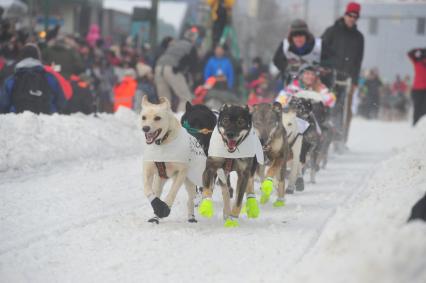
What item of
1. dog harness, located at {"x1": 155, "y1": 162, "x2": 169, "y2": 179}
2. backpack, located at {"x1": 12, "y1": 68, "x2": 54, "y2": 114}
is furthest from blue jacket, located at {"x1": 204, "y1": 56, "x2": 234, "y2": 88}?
dog harness, located at {"x1": 155, "y1": 162, "x2": 169, "y2": 179}

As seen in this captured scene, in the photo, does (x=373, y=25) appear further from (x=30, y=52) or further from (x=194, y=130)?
(x=194, y=130)

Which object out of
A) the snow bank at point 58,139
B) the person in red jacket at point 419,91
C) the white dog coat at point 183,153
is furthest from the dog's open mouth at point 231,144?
the person in red jacket at point 419,91

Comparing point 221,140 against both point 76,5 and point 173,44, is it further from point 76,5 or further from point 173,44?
point 76,5

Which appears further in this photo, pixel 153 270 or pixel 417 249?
pixel 153 270

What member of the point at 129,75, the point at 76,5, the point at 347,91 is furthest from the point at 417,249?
the point at 76,5

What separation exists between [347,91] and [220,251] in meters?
7.55

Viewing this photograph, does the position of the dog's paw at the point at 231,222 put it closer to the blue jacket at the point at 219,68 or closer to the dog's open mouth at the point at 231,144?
the dog's open mouth at the point at 231,144

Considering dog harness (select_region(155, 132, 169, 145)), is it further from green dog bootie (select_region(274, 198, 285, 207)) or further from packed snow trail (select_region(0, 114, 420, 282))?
green dog bootie (select_region(274, 198, 285, 207))

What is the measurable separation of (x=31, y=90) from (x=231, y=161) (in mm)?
4746

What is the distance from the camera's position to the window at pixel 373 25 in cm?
5191

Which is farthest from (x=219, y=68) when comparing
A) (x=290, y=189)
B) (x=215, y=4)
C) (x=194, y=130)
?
(x=194, y=130)

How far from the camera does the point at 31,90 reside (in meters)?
10.4

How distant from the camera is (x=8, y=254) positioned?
523 cm

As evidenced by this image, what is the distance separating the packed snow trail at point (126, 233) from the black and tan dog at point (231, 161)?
16 cm
